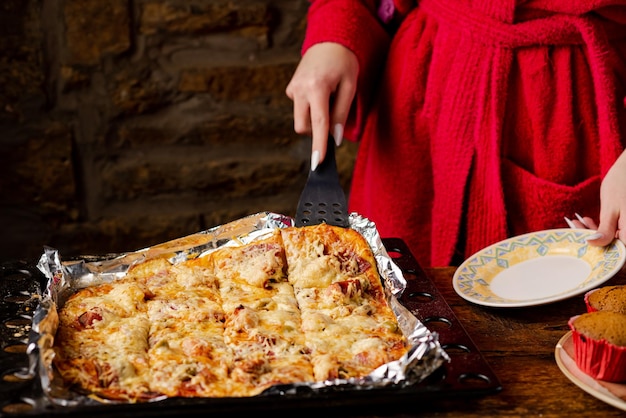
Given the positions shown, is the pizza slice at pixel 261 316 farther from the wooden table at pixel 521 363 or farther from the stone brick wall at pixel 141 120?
the stone brick wall at pixel 141 120

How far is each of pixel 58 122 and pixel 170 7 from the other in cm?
51

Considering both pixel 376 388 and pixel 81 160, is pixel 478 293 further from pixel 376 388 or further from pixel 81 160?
pixel 81 160

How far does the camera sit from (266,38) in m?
2.32

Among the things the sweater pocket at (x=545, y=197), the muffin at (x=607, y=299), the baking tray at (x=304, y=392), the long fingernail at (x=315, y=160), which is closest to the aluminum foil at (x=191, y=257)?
the baking tray at (x=304, y=392)

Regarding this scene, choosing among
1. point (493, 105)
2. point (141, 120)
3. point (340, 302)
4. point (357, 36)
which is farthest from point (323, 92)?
point (141, 120)

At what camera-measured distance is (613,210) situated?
1.28 m

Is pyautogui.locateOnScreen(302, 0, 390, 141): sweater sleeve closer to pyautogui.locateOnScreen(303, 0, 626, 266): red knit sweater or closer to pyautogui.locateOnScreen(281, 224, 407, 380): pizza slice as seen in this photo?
pyautogui.locateOnScreen(303, 0, 626, 266): red knit sweater

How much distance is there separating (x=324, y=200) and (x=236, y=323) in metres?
0.40

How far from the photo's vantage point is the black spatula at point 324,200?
4.54ft

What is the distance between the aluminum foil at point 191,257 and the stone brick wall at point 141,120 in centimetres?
100

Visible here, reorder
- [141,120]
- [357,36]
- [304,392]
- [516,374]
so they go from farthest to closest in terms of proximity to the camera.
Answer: [141,120] → [357,36] → [516,374] → [304,392]

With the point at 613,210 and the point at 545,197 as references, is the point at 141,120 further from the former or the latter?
the point at 613,210

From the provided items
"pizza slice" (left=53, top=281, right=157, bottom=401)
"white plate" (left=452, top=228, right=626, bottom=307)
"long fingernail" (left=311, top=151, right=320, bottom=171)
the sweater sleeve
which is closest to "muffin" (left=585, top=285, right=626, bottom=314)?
"white plate" (left=452, top=228, right=626, bottom=307)

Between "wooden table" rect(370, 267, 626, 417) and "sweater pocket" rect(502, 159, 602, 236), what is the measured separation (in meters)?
0.23
